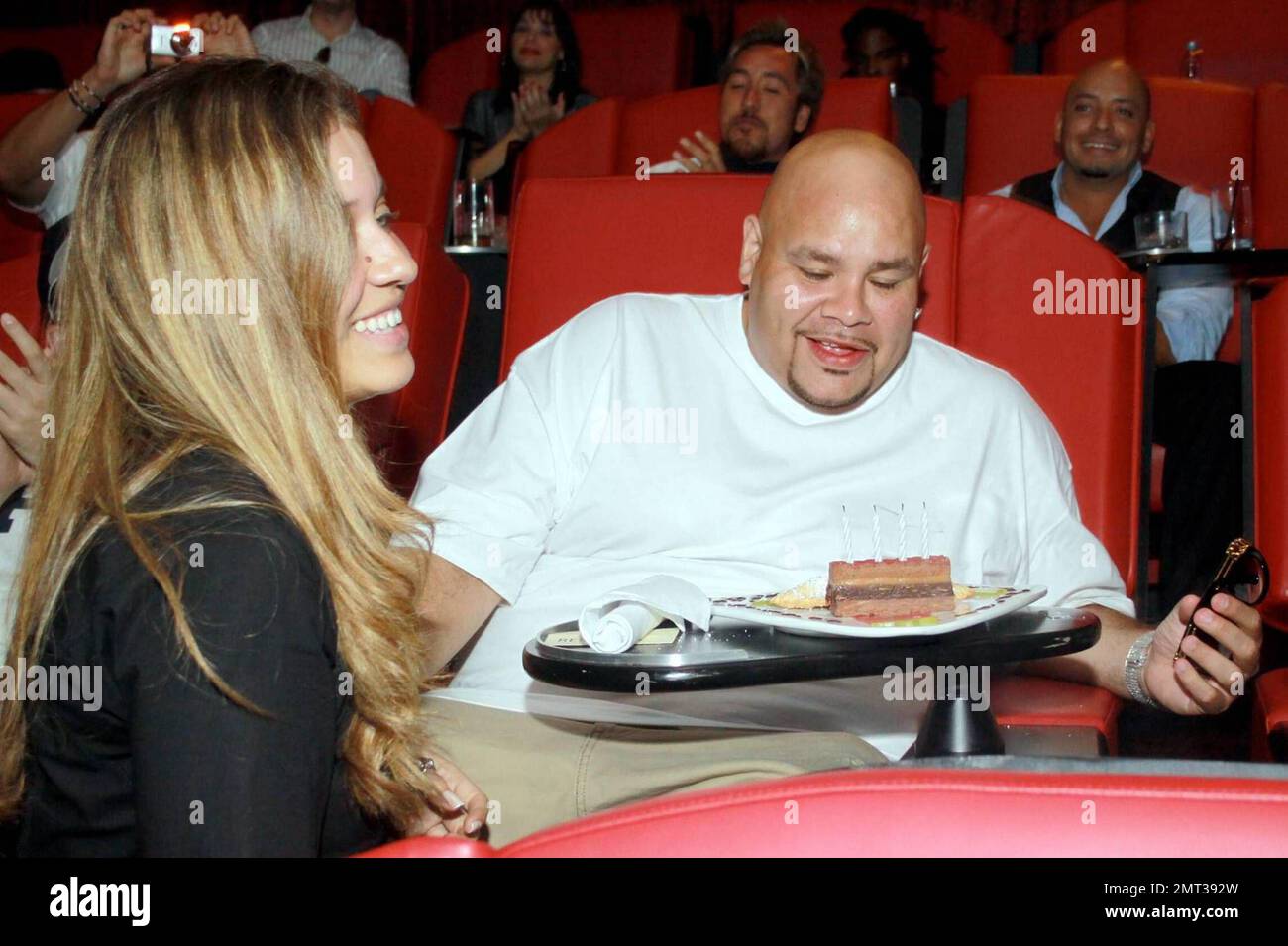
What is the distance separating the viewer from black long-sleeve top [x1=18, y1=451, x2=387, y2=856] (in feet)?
2.47

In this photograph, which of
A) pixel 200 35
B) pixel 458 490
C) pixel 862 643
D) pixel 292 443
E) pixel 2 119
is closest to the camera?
pixel 292 443

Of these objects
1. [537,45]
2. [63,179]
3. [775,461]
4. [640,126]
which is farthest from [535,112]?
[775,461]

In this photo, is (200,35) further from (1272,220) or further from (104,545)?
(1272,220)

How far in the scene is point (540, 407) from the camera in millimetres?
1771

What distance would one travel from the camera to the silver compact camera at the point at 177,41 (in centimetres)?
249

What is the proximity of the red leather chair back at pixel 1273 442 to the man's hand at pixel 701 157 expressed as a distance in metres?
1.66

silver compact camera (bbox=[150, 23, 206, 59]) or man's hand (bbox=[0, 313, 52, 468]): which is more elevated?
silver compact camera (bbox=[150, 23, 206, 59])

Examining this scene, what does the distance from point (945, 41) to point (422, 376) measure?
3159 mm

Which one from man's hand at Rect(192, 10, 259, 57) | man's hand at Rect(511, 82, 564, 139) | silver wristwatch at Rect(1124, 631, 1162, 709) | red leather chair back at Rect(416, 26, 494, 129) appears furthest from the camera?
red leather chair back at Rect(416, 26, 494, 129)

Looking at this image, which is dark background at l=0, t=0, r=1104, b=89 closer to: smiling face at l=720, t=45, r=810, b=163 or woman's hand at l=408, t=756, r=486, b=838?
smiling face at l=720, t=45, r=810, b=163

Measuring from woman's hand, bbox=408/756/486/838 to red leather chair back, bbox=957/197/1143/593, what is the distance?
1005 millimetres

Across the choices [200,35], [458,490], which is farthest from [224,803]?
[200,35]

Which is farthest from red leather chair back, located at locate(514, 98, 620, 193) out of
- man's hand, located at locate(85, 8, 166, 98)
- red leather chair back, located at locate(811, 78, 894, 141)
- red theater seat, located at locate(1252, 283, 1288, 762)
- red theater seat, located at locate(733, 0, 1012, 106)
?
red theater seat, located at locate(1252, 283, 1288, 762)
